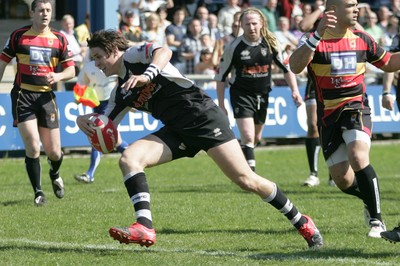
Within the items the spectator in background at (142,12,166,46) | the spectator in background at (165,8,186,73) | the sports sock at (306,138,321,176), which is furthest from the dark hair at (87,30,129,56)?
the spectator in background at (165,8,186,73)

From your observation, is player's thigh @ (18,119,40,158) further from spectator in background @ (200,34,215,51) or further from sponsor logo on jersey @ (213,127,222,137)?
spectator in background @ (200,34,215,51)

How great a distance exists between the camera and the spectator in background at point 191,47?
20.3 metres

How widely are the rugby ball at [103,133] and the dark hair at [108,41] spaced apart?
53cm

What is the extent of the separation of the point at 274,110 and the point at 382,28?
19.2ft

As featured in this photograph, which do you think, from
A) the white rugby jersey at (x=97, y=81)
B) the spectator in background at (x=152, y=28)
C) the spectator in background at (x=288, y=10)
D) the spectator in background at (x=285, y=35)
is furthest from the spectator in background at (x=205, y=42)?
the white rugby jersey at (x=97, y=81)

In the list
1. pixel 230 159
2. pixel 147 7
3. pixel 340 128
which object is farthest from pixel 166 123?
pixel 147 7

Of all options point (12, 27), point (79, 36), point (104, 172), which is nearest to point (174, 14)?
point (79, 36)

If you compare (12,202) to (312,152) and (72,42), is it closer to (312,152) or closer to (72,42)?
(312,152)

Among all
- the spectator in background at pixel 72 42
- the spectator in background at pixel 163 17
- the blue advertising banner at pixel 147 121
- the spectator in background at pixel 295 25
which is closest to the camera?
the blue advertising banner at pixel 147 121

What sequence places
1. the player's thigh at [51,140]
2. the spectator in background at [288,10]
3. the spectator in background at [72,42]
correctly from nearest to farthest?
the player's thigh at [51,140]
the spectator in background at [72,42]
the spectator in background at [288,10]

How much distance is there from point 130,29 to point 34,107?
8.15m

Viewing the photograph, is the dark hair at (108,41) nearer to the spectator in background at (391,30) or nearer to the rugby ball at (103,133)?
the rugby ball at (103,133)

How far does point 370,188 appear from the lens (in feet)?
27.9

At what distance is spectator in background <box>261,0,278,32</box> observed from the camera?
22.5 metres
